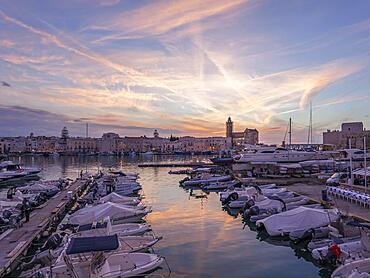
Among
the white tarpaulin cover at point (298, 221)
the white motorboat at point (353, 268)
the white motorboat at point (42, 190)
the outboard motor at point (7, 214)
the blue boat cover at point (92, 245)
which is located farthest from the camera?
the white motorboat at point (42, 190)

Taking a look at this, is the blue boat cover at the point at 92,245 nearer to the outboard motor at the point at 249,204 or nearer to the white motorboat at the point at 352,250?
the white motorboat at the point at 352,250

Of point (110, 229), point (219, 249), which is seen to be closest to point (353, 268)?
point (219, 249)

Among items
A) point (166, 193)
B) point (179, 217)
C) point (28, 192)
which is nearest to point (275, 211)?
point (179, 217)

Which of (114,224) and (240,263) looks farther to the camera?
(114,224)

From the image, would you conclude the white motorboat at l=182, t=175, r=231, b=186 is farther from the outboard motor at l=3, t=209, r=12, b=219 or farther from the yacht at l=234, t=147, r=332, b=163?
the outboard motor at l=3, t=209, r=12, b=219

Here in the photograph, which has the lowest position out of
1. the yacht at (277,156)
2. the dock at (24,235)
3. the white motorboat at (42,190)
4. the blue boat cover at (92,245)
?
the dock at (24,235)

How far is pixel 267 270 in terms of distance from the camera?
17141mm

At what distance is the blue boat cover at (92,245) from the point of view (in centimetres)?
1274

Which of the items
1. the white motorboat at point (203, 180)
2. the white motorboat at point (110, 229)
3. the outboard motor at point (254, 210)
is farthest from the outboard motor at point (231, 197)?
the white motorboat at point (203, 180)

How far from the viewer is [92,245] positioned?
13031mm

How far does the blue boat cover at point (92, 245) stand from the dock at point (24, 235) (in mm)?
4674

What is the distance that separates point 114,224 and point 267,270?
1043cm

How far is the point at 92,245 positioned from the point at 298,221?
41.7 feet

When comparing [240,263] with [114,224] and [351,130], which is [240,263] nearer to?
[114,224]
